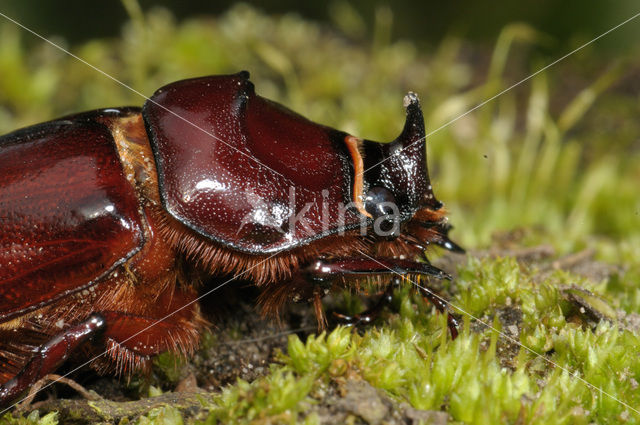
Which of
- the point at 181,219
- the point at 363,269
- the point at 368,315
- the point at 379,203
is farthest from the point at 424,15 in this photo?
the point at 181,219

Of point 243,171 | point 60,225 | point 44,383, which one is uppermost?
point 243,171

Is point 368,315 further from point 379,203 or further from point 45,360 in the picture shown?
point 45,360

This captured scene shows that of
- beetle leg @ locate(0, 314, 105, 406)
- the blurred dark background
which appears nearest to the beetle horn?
beetle leg @ locate(0, 314, 105, 406)

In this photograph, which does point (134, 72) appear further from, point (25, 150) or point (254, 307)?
point (254, 307)

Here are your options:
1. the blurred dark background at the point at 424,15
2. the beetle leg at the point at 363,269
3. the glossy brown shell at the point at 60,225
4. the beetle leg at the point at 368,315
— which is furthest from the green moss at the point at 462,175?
the blurred dark background at the point at 424,15

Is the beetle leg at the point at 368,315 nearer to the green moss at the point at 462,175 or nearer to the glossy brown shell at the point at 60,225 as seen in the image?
the green moss at the point at 462,175

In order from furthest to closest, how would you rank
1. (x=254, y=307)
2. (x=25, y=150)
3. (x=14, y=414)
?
(x=254, y=307)
(x=25, y=150)
(x=14, y=414)

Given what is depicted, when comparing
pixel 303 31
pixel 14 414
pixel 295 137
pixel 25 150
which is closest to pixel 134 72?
pixel 303 31
